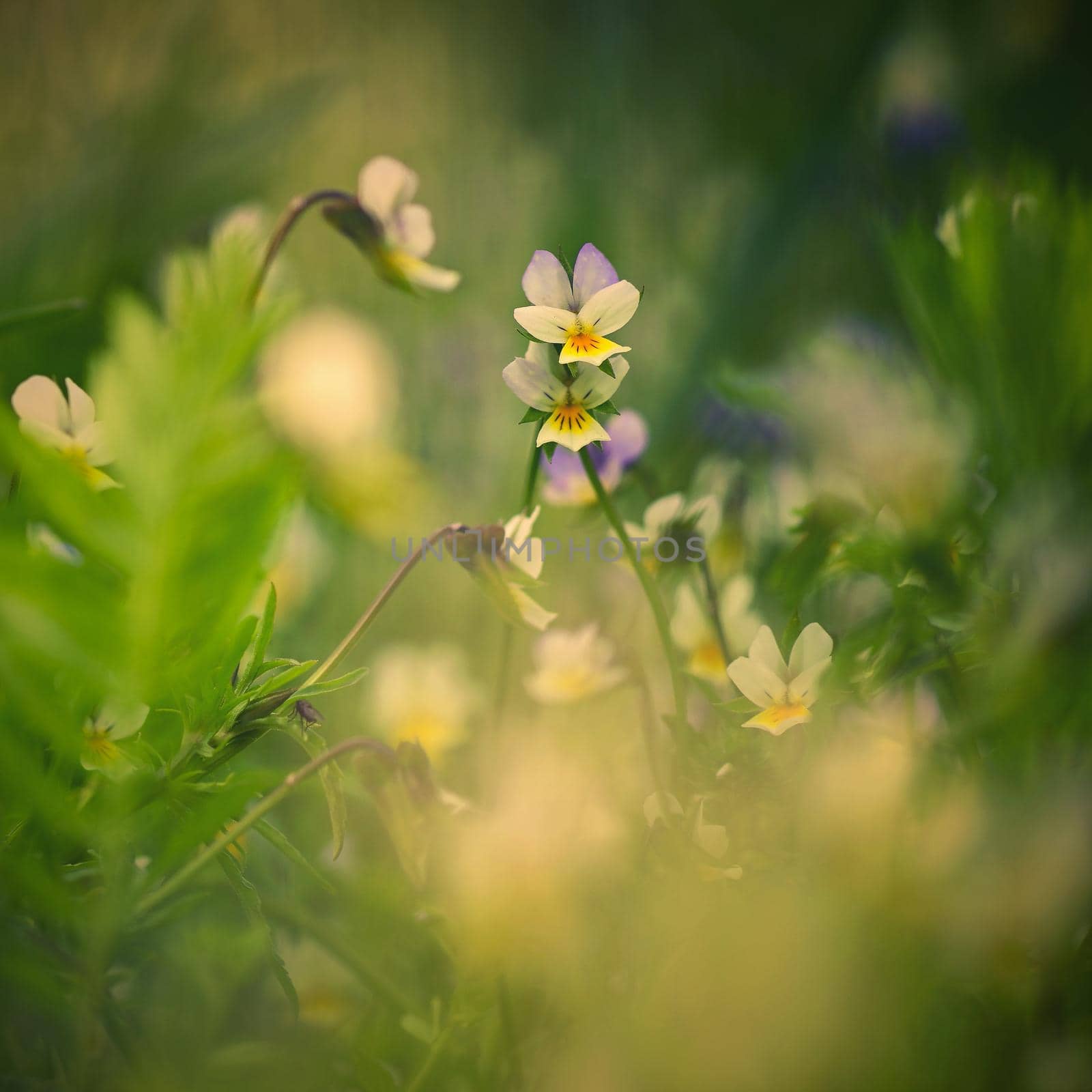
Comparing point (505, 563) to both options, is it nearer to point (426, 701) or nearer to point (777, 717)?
point (777, 717)

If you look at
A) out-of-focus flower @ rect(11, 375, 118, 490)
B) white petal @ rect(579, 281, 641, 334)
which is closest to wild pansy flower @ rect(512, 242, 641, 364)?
white petal @ rect(579, 281, 641, 334)

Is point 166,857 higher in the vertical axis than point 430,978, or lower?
higher

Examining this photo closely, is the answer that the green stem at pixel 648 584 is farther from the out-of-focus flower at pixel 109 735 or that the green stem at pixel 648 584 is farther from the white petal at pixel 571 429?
the out-of-focus flower at pixel 109 735

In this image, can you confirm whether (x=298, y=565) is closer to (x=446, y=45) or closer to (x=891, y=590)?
(x=891, y=590)

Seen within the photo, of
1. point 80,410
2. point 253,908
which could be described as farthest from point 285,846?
point 80,410

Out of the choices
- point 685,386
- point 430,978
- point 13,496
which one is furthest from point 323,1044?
point 685,386

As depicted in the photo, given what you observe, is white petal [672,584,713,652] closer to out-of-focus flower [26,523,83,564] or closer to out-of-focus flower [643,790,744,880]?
out-of-focus flower [643,790,744,880]
